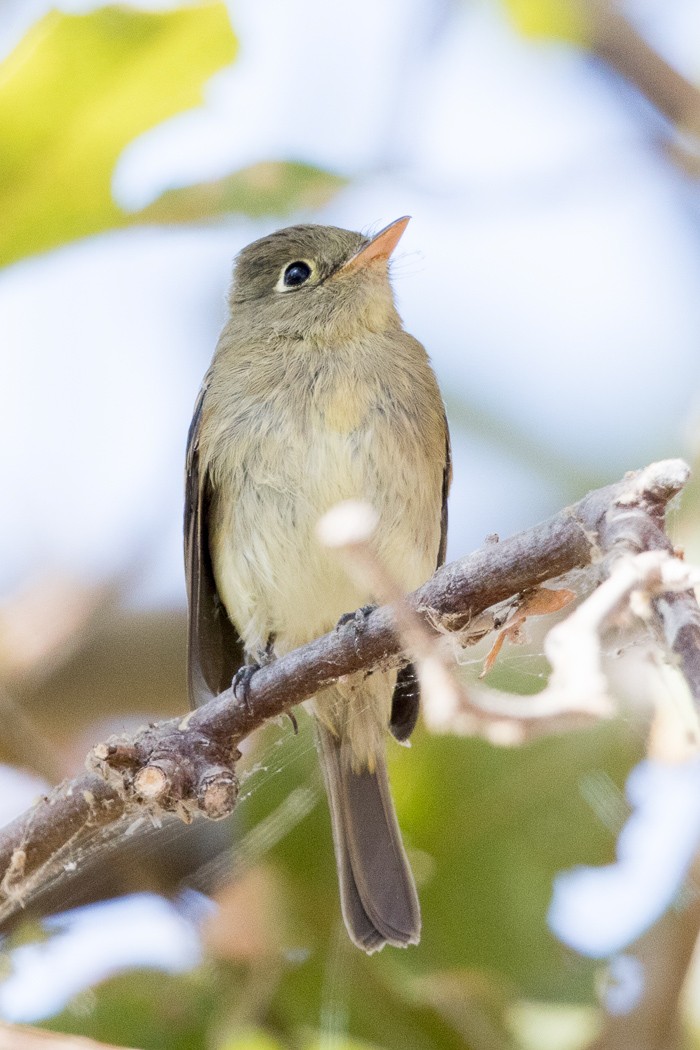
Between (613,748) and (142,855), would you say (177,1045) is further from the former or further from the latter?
(613,748)

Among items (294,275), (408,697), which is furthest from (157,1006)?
(294,275)

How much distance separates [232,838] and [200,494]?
906 mm

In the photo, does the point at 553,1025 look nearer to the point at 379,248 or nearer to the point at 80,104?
the point at 379,248

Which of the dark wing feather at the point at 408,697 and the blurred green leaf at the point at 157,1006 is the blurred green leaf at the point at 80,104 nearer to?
the dark wing feather at the point at 408,697

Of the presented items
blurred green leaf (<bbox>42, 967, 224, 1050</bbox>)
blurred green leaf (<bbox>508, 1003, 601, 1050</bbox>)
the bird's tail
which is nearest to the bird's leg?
the bird's tail

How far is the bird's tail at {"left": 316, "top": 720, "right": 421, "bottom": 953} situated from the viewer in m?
2.76

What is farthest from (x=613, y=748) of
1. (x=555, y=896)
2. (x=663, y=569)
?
(x=663, y=569)

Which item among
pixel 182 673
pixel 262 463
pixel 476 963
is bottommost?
pixel 476 963

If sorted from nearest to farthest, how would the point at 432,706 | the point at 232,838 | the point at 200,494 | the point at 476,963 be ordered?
the point at 432,706 < the point at 476,963 < the point at 232,838 < the point at 200,494

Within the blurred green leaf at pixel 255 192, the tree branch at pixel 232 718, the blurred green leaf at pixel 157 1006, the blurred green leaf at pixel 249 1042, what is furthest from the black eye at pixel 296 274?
the blurred green leaf at pixel 249 1042

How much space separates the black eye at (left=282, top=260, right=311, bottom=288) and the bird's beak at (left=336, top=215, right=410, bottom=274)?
0.45ft

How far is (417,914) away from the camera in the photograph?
279 centimetres

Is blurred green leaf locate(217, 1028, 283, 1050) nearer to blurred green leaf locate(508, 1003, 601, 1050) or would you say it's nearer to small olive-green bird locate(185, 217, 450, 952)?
small olive-green bird locate(185, 217, 450, 952)

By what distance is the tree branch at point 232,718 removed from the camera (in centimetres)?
167
